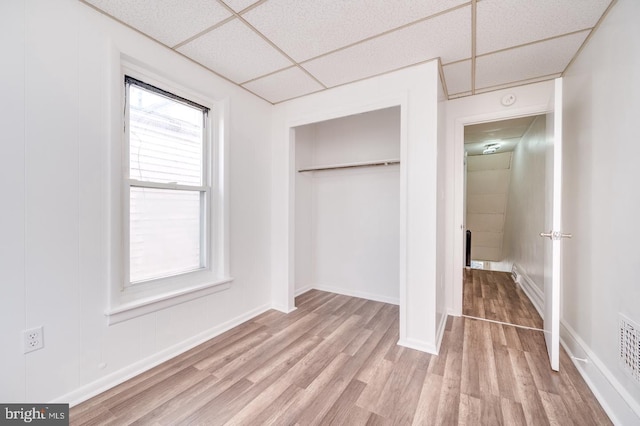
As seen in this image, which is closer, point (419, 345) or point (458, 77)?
point (419, 345)

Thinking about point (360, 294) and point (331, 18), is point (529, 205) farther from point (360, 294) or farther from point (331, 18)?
point (331, 18)

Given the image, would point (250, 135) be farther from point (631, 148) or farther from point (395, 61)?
point (631, 148)

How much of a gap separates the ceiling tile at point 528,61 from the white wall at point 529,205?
26.5 inches

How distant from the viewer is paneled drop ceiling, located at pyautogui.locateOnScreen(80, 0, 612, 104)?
1.61m

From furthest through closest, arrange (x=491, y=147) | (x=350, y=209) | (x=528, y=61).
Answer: (x=491, y=147), (x=350, y=209), (x=528, y=61)

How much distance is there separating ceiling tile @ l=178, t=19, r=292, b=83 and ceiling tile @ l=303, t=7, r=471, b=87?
35cm

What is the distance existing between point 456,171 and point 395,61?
4.86 feet

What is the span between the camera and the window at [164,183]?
6.30ft

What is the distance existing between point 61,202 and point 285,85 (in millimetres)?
2077

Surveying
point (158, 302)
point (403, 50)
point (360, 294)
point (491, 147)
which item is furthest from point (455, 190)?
point (158, 302)

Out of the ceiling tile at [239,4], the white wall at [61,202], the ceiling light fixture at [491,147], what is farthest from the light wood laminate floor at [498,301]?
the ceiling tile at [239,4]

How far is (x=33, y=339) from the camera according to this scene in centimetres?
142

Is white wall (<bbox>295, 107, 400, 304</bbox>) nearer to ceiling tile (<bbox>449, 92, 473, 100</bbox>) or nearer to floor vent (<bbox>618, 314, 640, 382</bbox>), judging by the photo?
ceiling tile (<bbox>449, 92, 473, 100</bbox>)

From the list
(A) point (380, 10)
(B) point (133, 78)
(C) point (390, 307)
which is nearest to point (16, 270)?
(B) point (133, 78)
